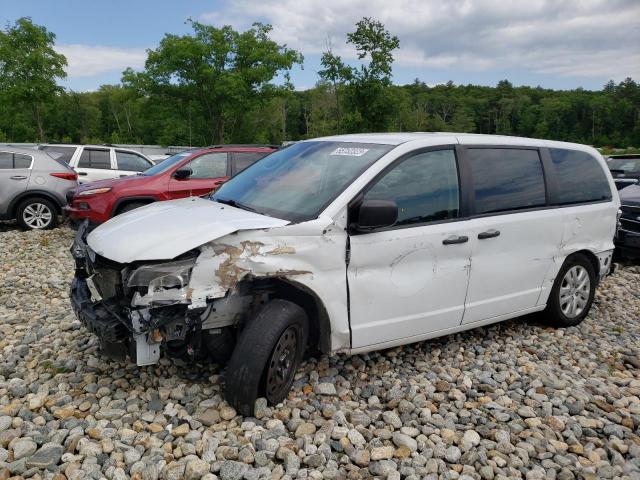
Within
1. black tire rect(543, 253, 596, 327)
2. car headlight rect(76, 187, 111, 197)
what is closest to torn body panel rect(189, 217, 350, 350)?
black tire rect(543, 253, 596, 327)

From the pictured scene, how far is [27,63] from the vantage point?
945 inches

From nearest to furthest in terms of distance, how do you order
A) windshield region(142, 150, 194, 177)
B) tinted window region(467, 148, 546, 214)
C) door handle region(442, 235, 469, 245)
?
door handle region(442, 235, 469, 245)
tinted window region(467, 148, 546, 214)
windshield region(142, 150, 194, 177)

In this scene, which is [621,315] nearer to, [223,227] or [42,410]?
[223,227]

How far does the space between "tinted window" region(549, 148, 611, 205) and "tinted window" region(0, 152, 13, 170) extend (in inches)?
366

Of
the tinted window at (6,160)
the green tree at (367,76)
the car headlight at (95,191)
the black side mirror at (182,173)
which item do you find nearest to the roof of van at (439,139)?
the black side mirror at (182,173)

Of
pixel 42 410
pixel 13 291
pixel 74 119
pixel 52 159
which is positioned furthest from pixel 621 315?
pixel 74 119

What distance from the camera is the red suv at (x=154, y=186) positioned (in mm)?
8109

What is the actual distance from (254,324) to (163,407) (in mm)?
828

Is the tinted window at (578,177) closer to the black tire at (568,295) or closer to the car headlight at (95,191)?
the black tire at (568,295)

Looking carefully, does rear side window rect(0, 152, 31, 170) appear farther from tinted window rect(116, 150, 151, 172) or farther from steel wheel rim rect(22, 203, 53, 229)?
tinted window rect(116, 150, 151, 172)

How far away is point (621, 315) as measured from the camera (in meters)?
5.65

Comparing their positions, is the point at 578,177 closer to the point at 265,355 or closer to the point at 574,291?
the point at 574,291

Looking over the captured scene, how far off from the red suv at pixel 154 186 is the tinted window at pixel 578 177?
16.1 feet

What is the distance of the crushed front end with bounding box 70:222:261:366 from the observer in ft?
9.83
